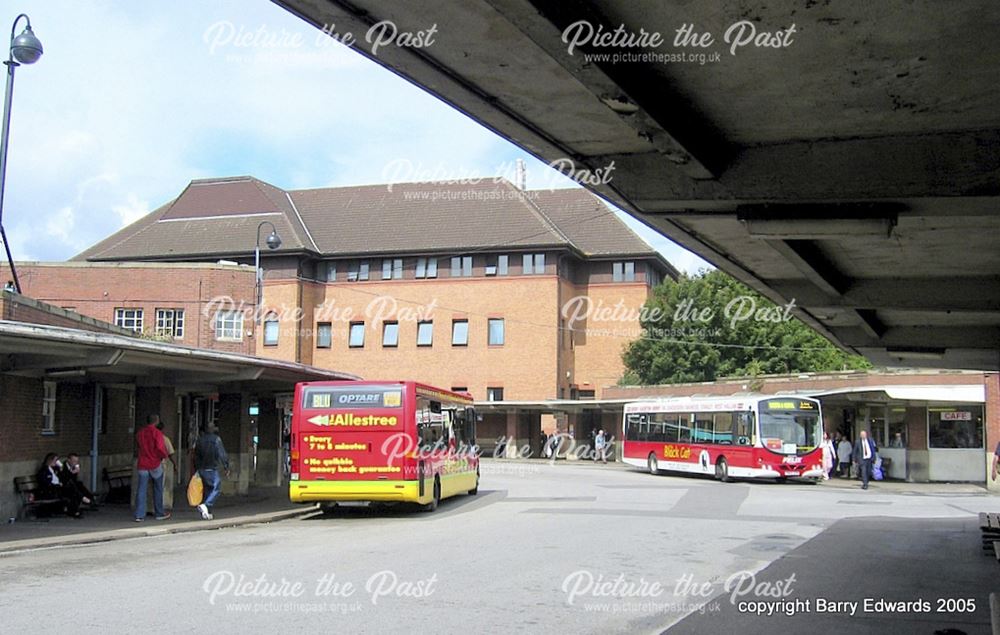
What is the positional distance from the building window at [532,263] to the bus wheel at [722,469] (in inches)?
1034

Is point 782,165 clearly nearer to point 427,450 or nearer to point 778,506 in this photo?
point 427,450

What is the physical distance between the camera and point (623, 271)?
2398 inches

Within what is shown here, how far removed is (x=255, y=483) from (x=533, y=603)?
20.1m

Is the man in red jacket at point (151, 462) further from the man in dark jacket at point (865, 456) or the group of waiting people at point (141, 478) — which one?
the man in dark jacket at point (865, 456)

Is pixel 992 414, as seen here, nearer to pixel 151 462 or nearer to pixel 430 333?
pixel 151 462

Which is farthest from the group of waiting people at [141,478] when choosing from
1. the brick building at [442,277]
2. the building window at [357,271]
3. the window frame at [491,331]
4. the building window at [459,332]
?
the building window at [357,271]

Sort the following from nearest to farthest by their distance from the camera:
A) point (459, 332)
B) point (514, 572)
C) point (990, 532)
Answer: point (514, 572), point (990, 532), point (459, 332)

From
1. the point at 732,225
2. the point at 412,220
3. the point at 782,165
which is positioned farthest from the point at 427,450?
the point at 412,220

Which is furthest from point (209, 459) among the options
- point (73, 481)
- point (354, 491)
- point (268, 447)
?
point (268, 447)

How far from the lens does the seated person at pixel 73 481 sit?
57.7ft

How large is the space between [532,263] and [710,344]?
39.0ft

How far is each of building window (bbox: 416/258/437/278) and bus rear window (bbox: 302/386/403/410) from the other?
41048mm

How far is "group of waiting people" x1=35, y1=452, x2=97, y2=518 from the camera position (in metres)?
17.3

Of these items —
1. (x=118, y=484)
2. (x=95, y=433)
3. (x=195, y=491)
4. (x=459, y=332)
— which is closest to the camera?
(x=195, y=491)
